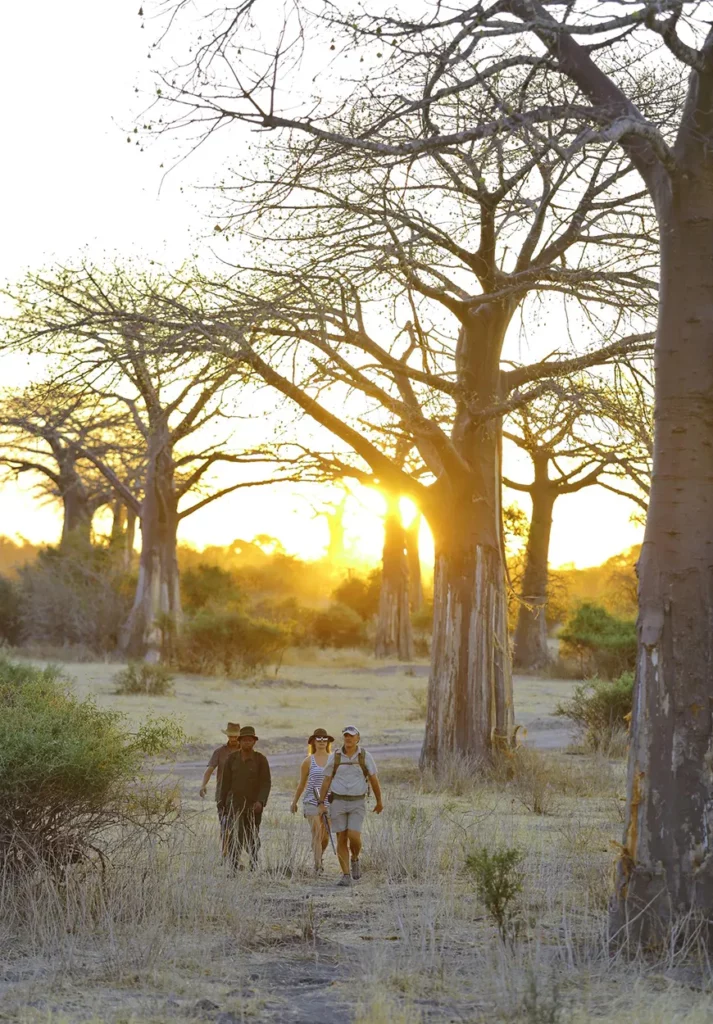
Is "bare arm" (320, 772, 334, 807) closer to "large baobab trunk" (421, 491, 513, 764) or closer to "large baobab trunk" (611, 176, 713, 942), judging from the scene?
"large baobab trunk" (611, 176, 713, 942)

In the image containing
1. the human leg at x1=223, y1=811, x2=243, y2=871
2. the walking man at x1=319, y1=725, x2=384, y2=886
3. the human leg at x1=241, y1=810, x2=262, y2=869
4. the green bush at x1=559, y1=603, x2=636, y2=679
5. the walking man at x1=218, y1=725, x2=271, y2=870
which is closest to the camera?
the human leg at x1=223, y1=811, x2=243, y2=871

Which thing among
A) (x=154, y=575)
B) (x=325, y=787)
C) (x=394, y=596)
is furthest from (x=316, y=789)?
(x=394, y=596)

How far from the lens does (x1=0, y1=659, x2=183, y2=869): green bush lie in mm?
7039

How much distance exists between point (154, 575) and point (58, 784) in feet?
77.2

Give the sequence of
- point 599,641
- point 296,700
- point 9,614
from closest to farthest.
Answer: point 296,700
point 599,641
point 9,614

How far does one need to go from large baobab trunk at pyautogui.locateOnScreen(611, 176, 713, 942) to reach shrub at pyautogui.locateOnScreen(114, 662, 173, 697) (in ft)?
56.1

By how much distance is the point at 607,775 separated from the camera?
555 inches

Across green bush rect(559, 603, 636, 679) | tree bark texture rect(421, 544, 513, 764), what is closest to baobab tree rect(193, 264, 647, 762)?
tree bark texture rect(421, 544, 513, 764)

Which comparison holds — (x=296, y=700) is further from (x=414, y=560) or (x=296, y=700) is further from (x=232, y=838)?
(x=414, y=560)

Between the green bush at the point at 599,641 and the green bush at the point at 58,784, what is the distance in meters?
20.9

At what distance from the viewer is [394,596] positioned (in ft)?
120

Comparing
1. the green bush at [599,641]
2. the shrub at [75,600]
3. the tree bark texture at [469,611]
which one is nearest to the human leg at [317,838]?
the tree bark texture at [469,611]

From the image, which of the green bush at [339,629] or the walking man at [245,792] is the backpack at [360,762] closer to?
the walking man at [245,792]

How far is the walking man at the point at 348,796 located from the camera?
8703mm
